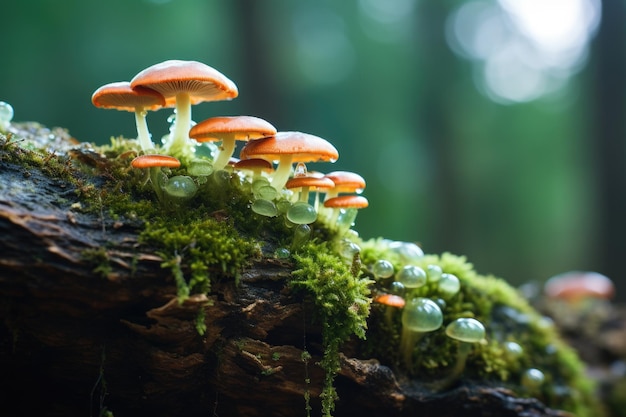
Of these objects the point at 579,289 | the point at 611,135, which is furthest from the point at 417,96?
the point at 579,289

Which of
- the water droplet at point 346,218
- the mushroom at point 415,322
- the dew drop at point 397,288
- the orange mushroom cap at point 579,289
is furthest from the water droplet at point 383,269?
the orange mushroom cap at point 579,289

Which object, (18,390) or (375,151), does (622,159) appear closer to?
(18,390)

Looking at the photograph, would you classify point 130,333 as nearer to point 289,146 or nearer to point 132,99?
point 289,146

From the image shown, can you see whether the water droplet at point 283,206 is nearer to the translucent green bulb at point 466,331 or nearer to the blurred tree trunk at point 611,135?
the translucent green bulb at point 466,331

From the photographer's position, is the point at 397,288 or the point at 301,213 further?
the point at 397,288

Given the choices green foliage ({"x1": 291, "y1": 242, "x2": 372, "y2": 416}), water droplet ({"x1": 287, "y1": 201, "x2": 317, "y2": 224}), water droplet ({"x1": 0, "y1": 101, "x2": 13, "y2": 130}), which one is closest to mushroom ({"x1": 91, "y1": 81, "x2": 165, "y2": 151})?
water droplet ({"x1": 0, "y1": 101, "x2": 13, "y2": 130})

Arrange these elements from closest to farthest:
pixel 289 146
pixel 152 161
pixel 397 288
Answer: pixel 152 161 < pixel 289 146 < pixel 397 288

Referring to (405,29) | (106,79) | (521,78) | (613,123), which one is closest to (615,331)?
(613,123)
